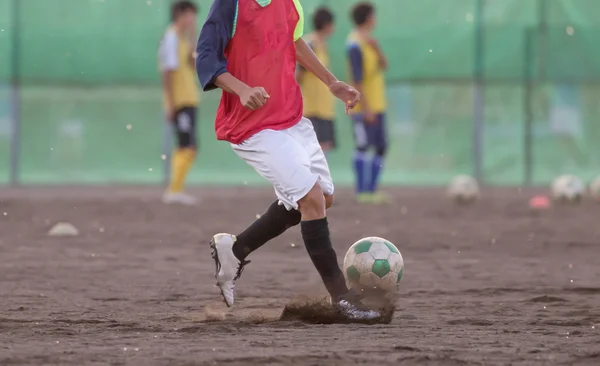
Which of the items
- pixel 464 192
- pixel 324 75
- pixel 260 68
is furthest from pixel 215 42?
pixel 464 192

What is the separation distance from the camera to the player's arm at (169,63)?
593 inches

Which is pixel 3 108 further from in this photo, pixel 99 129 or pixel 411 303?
pixel 411 303

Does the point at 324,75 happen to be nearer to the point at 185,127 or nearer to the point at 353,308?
the point at 353,308

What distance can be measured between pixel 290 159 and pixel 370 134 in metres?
9.47

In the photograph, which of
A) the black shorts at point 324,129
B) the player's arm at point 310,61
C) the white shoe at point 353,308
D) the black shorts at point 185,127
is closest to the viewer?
the white shoe at point 353,308

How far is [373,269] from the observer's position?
626cm

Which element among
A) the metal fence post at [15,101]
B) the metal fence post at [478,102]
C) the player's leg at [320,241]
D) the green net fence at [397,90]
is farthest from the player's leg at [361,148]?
the player's leg at [320,241]

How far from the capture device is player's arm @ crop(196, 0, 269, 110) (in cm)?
577

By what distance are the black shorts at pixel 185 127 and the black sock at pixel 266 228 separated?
28.0ft

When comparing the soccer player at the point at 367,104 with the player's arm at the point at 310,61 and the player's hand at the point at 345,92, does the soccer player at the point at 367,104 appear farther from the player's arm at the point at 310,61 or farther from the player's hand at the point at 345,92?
the player's hand at the point at 345,92

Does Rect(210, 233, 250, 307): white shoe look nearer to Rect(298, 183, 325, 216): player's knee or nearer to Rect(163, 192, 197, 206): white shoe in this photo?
Rect(298, 183, 325, 216): player's knee

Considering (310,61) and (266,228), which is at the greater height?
(310,61)

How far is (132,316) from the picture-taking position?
20.3 feet

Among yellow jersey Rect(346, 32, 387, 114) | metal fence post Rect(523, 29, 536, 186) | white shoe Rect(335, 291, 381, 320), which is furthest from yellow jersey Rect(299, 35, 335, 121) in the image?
white shoe Rect(335, 291, 381, 320)
